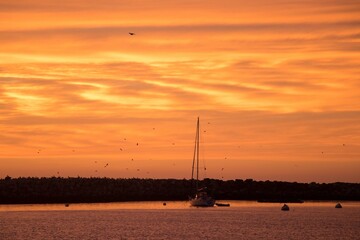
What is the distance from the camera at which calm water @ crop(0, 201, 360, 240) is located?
8700 cm

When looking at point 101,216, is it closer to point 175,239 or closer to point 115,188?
point 175,239

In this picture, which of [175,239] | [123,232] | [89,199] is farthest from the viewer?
[89,199]

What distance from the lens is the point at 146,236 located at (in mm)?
84062

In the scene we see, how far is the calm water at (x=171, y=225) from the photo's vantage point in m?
87.0

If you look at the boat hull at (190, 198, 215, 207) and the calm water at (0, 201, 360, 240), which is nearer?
the calm water at (0, 201, 360, 240)

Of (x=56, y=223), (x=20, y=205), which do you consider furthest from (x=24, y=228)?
(x=20, y=205)

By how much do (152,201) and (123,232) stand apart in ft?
265

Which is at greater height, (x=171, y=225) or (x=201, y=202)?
(x=201, y=202)

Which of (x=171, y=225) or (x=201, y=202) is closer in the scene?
(x=171, y=225)

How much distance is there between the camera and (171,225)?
329 ft

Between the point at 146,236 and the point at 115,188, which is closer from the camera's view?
the point at 146,236

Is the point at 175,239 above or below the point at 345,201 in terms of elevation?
below

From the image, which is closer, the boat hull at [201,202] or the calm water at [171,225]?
the calm water at [171,225]

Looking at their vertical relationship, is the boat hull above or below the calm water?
above
